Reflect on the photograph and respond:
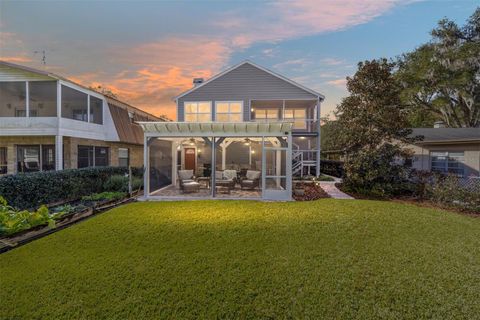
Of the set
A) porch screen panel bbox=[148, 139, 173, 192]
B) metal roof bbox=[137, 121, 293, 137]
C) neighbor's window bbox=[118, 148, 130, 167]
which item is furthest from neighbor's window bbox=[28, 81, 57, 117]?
metal roof bbox=[137, 121, 293, 137]


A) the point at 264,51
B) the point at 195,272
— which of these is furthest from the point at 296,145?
the point at 195,272

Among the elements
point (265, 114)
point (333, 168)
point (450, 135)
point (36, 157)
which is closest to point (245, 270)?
point (36, 157)

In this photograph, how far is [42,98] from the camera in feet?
43.8

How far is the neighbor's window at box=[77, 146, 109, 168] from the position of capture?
12930 millimetres

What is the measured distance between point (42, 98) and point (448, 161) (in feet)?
81.7

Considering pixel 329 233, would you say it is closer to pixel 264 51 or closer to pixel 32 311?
pixel 32 311

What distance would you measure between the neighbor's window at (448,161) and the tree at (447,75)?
9031mm

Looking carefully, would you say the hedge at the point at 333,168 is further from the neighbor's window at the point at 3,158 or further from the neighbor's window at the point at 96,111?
the neighbor's window at the point at 3,158

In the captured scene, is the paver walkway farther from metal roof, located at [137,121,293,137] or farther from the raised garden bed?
the raised garden bed

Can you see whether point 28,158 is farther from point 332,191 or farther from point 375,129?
point 375,129

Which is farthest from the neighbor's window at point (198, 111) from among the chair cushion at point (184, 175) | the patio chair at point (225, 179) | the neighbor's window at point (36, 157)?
the neighbor's window at point (36, 157)

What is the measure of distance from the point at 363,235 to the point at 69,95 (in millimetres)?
16037

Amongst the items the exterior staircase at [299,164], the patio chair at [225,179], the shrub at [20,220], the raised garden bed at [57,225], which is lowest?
the raised garden bed at [57,225]

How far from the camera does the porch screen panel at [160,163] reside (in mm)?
10580
